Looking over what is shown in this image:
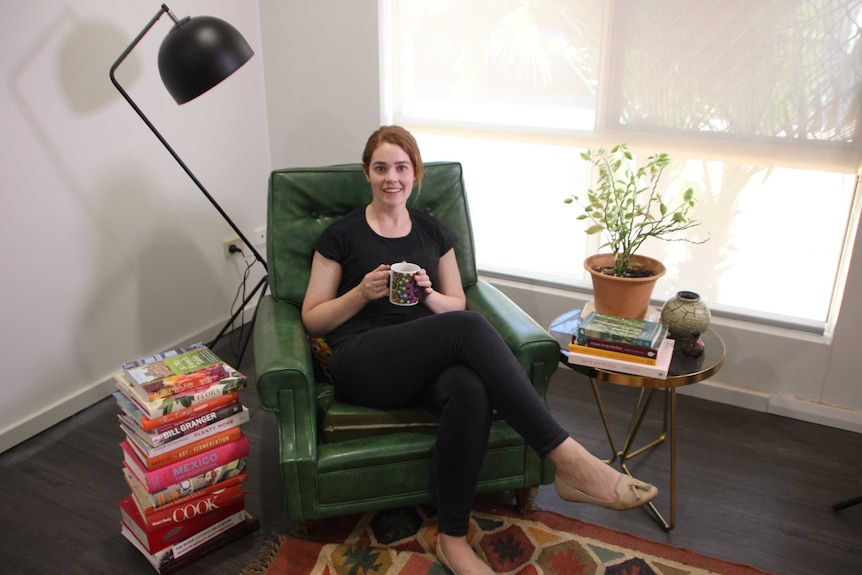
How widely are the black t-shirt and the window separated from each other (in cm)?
94

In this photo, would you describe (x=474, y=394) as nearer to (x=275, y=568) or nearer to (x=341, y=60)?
(x=275, y=568)

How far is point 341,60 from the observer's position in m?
2.97

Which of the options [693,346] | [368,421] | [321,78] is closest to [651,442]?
[693,346]

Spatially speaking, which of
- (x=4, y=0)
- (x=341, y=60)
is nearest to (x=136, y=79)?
(x=4, y=0)

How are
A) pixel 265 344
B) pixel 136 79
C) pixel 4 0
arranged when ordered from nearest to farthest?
pixel 265 344
pixel 4 0
pixel 136 79

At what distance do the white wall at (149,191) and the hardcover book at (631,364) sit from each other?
87 centimetres

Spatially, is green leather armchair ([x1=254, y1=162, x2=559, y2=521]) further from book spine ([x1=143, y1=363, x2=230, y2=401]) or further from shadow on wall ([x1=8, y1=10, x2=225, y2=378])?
shadow on wall ([x1=8, y1=10, x2=225, y2=378])

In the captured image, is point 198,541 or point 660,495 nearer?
point 198,541

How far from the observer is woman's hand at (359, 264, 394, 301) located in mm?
1833

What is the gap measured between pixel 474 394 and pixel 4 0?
183 cm

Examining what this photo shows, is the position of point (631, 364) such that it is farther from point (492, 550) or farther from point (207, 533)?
point (207, 533)

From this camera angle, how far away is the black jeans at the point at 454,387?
5.58 ft

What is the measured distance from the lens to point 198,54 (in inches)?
79.1

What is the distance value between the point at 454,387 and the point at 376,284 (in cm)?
34
